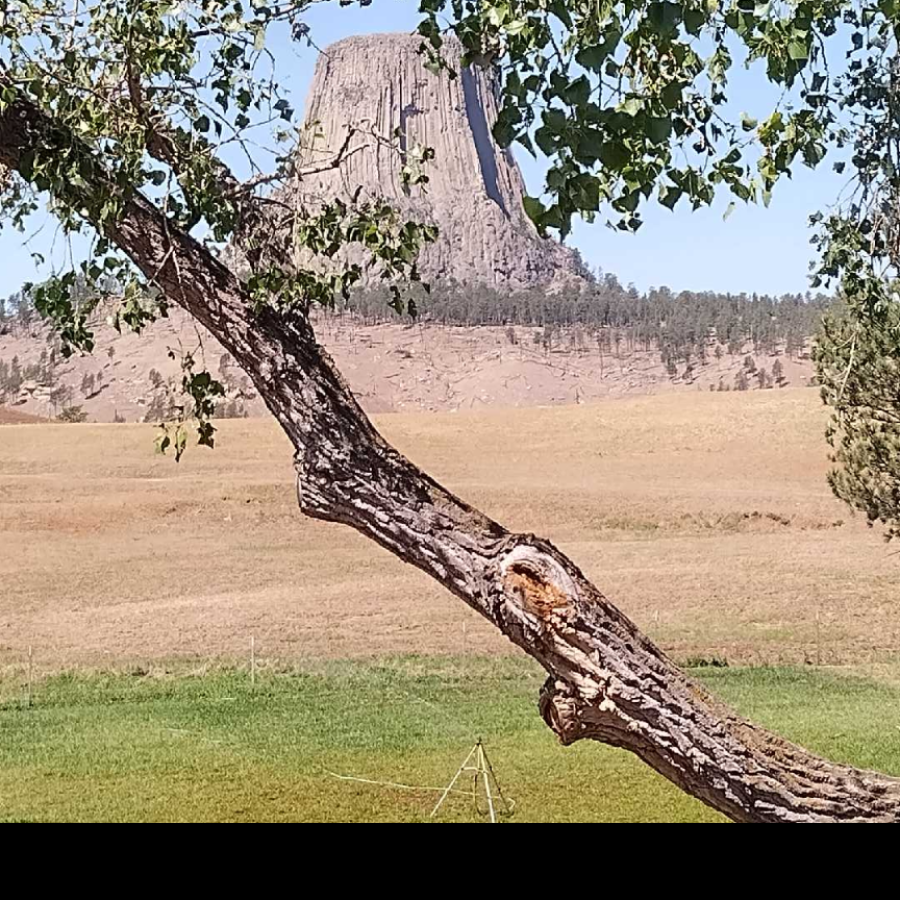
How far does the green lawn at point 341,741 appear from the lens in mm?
3797

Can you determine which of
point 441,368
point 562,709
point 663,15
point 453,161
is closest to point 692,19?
point 663,15

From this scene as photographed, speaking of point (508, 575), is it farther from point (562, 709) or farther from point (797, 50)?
point (797, 50)

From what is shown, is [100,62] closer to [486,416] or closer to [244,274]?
[244,274]

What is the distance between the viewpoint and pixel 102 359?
6770mm

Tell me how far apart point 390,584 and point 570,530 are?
2.92 ft

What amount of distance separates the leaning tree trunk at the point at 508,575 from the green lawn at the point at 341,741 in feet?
5.75

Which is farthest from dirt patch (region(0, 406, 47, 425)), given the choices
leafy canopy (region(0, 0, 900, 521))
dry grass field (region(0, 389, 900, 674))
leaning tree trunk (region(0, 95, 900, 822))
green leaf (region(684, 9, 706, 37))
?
green leaf (region(684, 9, 706, 37))

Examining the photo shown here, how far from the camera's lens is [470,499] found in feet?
21.2

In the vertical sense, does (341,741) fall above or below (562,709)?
below

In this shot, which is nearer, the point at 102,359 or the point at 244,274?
the point at 244,274

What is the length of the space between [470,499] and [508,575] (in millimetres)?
4531

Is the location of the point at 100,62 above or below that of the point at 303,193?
above
